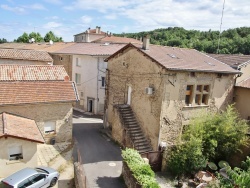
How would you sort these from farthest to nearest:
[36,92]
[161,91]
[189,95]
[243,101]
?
[243,101] < [189,95] < [36,92] < [161,91]

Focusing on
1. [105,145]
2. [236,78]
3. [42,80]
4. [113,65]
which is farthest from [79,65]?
[236,78]

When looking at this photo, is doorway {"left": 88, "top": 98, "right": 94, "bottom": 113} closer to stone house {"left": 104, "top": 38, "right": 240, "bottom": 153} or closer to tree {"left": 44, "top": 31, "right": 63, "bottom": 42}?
stone house {"left": 104, "top": 38, "right": 240, "bottom": 153}

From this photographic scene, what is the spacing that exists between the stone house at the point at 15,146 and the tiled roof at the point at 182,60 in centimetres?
1028

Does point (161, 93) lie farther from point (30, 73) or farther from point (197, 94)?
point (30, 73)

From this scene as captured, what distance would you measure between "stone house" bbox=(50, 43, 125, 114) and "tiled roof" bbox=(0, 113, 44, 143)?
14.1 metres

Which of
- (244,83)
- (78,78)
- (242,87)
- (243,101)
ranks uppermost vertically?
(244,83)

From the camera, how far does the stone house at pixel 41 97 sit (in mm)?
17362

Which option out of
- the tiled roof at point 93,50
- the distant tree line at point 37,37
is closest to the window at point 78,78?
the tiled roof at point 93,50

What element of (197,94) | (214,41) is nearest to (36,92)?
(197,94)

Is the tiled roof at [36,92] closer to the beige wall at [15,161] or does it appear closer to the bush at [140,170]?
the beige wall at [15,161]

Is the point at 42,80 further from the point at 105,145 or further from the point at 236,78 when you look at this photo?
the point at 236,78

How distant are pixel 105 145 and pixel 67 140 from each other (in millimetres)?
3348

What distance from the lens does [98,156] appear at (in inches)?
715

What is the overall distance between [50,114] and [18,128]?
3443 mm
